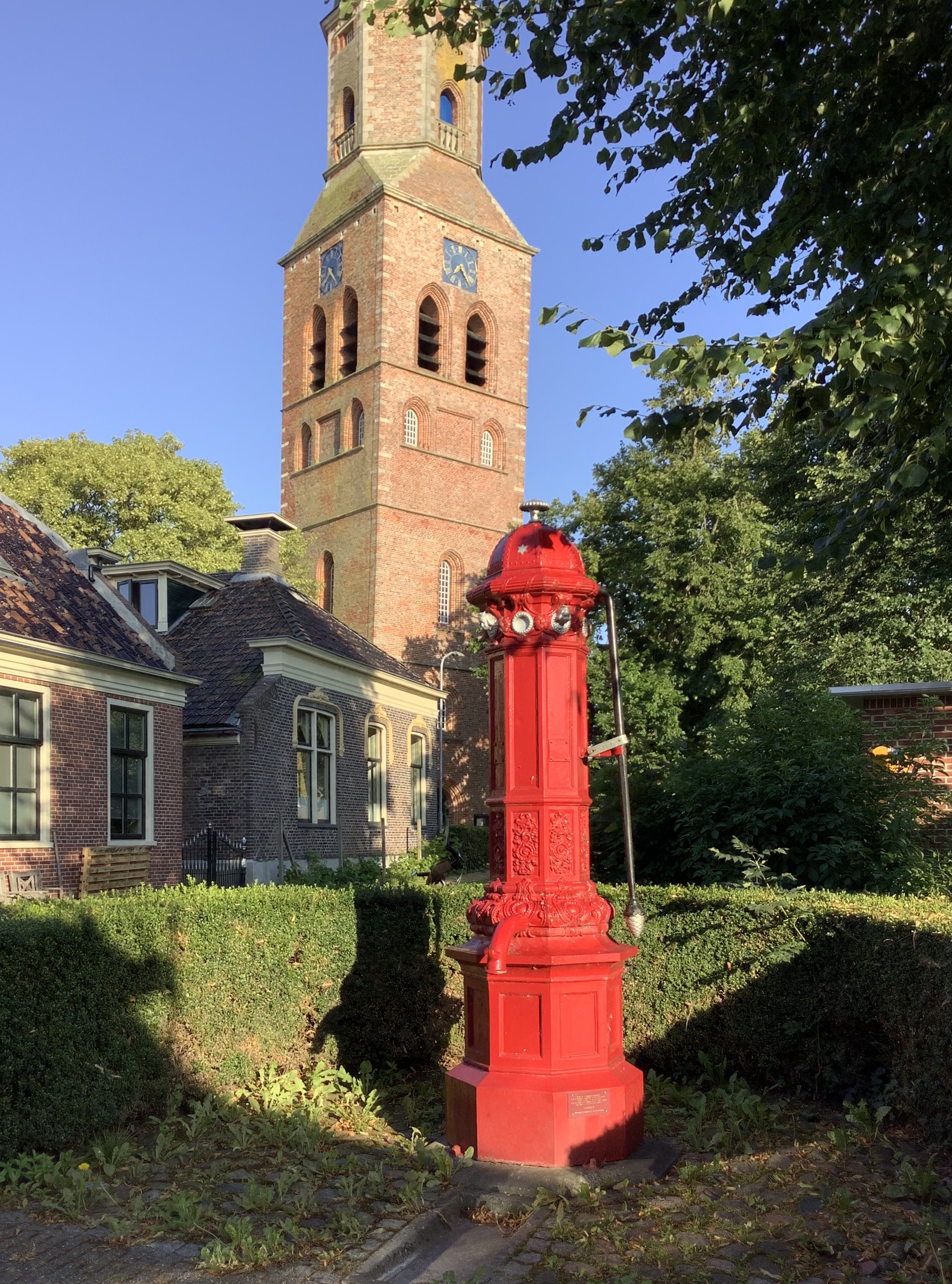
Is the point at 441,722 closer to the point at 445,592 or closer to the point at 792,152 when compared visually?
the point at 445,592

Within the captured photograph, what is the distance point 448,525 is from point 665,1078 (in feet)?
109

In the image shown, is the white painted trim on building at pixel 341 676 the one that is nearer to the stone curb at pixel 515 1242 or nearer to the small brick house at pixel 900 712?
the small brick house at pixel 900 712

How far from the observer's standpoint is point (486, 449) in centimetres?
4266

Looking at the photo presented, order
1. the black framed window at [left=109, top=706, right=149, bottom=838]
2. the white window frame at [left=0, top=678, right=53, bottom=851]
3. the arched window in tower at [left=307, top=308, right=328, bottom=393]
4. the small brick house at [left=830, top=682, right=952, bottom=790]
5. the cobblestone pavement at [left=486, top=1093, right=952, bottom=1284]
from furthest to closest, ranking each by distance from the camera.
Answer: the arched window in tower at [left=307, top=308, right=328, bottom=393], the black framed window at [left=109, top=706, right=149, bottom=838], the white window frame at [left=0, top=678, right=53, bottom=851], the small brick house at [left=830, top=682, right=952, bottom=790], the cobblestone pavement at [left=486, top=1093, right=952, bottom=1284]

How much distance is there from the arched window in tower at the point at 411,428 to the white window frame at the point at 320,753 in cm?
1854

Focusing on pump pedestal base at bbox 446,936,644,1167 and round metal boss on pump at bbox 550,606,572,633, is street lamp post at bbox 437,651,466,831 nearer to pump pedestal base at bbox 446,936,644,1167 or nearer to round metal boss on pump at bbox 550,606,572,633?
round metal boss on pump at bbox 550,606,572,633

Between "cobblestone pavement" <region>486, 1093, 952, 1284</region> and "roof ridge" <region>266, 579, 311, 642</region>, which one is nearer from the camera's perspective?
"cobblestone pavement" <region>486, 1093, 952, 1284</region>

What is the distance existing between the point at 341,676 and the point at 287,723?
8.76ft

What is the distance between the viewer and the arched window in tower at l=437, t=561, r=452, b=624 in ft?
129

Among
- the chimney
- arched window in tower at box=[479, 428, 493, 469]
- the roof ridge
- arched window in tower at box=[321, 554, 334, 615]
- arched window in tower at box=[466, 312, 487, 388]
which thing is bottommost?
the roof ridge

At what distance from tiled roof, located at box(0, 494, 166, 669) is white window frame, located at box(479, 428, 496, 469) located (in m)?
25.7

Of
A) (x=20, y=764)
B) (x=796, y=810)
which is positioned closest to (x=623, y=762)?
(x=796, y=810)

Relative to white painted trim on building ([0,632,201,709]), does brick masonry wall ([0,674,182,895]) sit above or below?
below

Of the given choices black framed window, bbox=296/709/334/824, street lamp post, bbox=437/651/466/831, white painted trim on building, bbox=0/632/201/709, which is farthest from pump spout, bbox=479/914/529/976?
street lamp post, bbox=437/651/466/831
